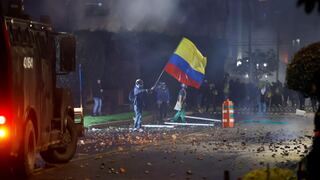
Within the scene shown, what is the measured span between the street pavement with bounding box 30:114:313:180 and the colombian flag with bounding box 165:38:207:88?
9.20ft

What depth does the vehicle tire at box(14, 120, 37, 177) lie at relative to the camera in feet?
34.7

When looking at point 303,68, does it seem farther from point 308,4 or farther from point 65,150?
point 308,4

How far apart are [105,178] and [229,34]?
6559 centimetres

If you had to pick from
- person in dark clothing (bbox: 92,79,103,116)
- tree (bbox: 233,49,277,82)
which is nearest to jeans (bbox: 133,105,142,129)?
person in dark clothing (bbox: 92,79,103,116)

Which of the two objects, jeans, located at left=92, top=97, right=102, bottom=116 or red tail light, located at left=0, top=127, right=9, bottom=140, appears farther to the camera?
jeans, located at left=92, top=97, right=102, bottom=116

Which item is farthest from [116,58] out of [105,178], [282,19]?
[282,19]

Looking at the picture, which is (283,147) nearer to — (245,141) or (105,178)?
(245,141)

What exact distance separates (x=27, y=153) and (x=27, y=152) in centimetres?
3

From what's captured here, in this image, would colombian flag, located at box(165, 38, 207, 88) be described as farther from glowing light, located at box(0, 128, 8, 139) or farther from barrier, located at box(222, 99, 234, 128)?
glowing light, located at box(0, 128, 8, 139)

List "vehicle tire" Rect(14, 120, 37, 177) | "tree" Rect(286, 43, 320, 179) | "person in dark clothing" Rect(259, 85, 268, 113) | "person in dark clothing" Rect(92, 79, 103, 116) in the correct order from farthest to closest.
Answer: "person in dark clothing" Rect(259, 85, 268, 113)
"person in dark clothing" Rect(92, 79, 103, 116)
"tree" Rect(286, 43, 320, 179)
"vehicle tire" Rect(14, 120, 37, 177)

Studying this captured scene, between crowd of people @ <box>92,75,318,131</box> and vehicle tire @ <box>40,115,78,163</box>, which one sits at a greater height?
crowd of people @ <box>92,75,318,131</box>

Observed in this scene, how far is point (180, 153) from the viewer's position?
15.3 m

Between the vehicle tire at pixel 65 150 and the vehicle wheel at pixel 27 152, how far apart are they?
2090mm

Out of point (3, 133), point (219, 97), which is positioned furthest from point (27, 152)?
point (219, 97)
